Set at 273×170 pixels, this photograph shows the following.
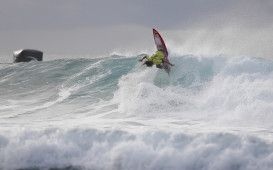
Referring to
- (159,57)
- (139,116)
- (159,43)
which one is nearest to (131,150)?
(139,116)

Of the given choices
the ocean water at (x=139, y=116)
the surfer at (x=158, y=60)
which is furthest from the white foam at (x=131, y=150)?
the surfer at (x=158, y=60)

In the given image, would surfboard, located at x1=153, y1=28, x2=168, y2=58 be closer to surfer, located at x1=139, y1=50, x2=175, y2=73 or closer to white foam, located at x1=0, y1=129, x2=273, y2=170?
surfer, located at x1=139, y1=50, x2=175, y2=73

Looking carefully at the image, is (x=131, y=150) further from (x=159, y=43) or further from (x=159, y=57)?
(x=159, y=43)

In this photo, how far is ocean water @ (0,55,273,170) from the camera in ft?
17.7

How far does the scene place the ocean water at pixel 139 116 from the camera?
212 inches

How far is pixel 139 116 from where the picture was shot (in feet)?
27.3

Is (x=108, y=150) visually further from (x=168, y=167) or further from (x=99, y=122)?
(x=99, y=122)

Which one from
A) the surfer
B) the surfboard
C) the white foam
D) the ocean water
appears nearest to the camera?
the white foam

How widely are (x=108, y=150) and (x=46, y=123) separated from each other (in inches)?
113

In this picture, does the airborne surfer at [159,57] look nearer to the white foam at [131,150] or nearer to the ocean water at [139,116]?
the ocean water at [139,116]

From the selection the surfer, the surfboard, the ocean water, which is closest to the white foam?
the ocean water

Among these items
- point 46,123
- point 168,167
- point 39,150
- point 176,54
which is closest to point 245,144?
point 168,167

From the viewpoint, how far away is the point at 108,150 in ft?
18.6

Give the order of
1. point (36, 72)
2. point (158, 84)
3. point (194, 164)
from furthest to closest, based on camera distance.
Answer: point (36, 72), point (158, 84), point (194, 164)
